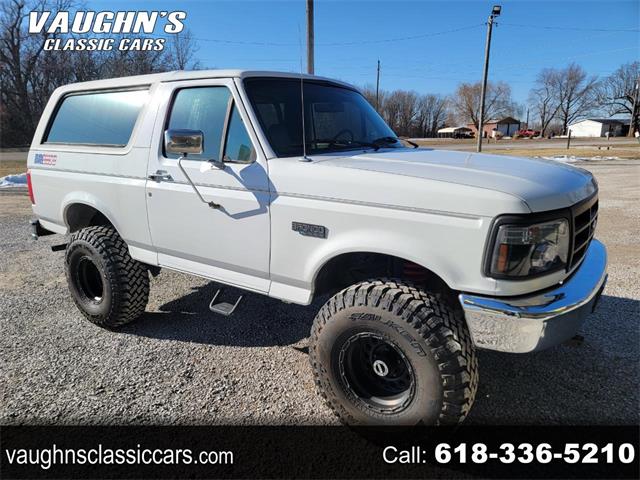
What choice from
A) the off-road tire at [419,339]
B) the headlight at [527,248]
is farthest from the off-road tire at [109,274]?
the headlight at [527,248]

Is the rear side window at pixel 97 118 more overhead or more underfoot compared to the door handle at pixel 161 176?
more overhead

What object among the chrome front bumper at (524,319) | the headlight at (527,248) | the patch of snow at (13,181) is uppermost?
the headlight at (527,248)

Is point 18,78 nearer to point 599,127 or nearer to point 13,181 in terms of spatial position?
point 13,181

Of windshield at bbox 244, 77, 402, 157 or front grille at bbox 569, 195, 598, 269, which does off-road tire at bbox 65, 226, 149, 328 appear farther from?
front grille at bbox 569, 195, 598, 269

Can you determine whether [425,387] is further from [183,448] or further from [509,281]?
[183,448]

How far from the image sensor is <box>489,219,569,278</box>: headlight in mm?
2174

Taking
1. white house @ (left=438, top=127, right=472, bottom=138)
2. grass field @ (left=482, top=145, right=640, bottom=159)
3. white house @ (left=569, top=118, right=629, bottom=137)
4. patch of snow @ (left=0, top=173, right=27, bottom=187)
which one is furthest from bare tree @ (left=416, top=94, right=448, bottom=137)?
patch of snow @ (left=0, top=173, right=27, bottom=187)

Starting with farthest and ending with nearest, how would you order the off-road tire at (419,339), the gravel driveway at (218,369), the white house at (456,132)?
the white house at (456,132), the gravel driveway at (218,369), the off-road tire at (419,339)

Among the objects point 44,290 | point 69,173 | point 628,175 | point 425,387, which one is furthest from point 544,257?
point 628,175

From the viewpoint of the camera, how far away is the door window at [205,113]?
127 inches

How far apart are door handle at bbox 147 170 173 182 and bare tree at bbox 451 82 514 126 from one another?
96.1 metres

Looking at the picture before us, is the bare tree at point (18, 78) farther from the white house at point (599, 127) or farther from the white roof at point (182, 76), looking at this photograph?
the white house at point (599, 127)

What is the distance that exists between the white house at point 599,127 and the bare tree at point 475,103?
14933mm

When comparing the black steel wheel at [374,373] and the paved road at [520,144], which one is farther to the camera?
the paved road at [520,144]
